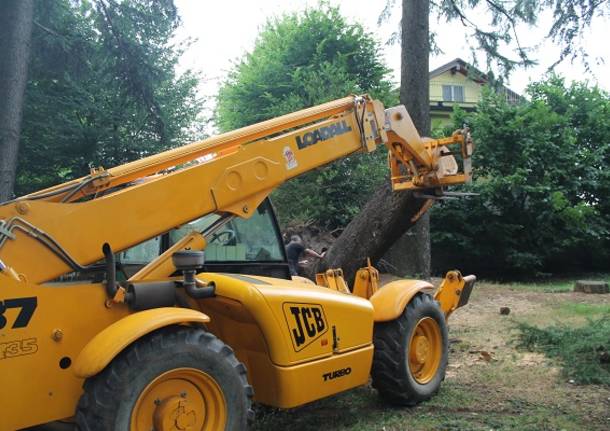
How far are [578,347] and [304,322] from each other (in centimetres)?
360

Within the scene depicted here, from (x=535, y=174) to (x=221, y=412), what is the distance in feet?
47.9

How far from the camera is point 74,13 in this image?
12094 millimetres

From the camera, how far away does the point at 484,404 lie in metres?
4.83

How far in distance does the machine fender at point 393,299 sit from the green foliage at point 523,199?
11.2 metres

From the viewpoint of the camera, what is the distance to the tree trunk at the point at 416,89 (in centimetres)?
1015

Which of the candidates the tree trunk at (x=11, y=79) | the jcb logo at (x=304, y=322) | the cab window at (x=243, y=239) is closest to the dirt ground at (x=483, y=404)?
the jcb logo at (x=304, y=322)

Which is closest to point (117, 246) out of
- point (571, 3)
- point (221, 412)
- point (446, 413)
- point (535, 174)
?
point (221, 412)

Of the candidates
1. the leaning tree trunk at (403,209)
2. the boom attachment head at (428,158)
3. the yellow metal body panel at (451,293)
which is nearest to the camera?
the boom attachment head at (428,158)

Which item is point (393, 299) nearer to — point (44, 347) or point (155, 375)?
point (155, 375)

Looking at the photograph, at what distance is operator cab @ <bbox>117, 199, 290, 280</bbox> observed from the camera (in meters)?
4.57

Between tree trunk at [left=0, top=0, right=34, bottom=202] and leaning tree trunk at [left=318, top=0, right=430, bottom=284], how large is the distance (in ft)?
17.4

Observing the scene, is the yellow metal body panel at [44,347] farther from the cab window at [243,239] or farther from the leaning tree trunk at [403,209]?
the leaning tree trunk at [403,209]

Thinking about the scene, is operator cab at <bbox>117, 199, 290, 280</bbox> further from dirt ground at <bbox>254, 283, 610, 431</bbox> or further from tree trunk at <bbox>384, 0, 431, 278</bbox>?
tree trunk at <bbox>384, 0, 431, 278</bbox>

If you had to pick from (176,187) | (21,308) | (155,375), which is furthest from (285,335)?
(21,308)
